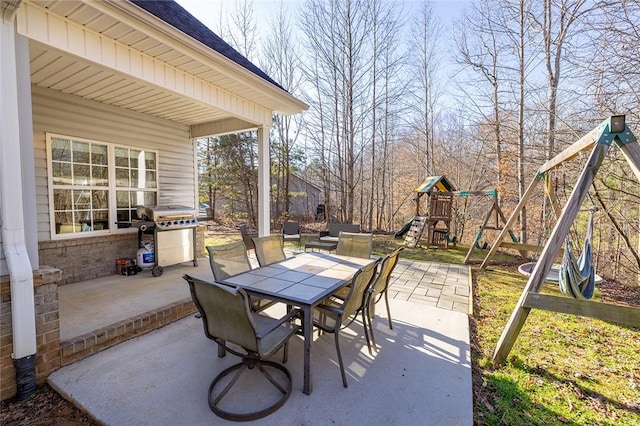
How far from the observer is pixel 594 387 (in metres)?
2.39

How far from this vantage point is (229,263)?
3.13m

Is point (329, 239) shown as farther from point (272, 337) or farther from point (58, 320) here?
point (58, 320)

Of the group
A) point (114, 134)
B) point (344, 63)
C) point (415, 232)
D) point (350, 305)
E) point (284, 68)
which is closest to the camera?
point (350, 305)

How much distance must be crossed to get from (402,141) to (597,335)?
11143 mm

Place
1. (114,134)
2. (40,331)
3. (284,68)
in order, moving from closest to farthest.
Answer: (40,331) < (114,134) < (284,68)

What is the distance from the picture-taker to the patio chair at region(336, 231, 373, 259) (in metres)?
3.94

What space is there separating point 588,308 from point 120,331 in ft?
14.0

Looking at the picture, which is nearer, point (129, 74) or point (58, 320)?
point (58, 320)

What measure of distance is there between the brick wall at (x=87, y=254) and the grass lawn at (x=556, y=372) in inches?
213

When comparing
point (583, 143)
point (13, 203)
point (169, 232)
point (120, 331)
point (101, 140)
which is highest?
point (101, 140)

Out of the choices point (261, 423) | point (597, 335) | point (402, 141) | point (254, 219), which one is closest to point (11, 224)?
point (261, 423)

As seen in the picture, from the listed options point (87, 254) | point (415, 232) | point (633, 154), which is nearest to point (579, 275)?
point (633, 154)

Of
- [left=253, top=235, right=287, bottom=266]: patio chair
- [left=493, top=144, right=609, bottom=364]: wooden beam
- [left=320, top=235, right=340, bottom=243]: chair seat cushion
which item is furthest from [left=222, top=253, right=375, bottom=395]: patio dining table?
[left=320, top=235, right=340, bottom=243]: chair seat cushion

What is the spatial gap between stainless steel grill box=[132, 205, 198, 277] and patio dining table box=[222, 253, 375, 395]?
2544mm
